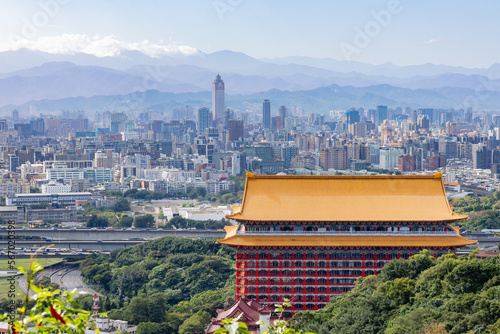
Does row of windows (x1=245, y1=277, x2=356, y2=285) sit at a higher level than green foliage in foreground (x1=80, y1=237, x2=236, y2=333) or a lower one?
higher

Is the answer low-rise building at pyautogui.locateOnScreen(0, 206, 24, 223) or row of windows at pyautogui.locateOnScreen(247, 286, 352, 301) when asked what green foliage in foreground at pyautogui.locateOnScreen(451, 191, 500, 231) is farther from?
row of windows at pyautogui.locateOnScreen(247, 286, 352, 301)

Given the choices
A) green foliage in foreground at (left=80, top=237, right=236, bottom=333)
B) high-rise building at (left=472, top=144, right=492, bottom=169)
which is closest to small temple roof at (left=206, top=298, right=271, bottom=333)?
green foliage in foreground at (left=80, top=237, right=236, bottom=333)

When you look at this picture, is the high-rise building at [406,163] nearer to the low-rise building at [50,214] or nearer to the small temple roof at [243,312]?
the low-rise building at [50,214]

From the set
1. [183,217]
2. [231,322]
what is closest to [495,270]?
[231,322]

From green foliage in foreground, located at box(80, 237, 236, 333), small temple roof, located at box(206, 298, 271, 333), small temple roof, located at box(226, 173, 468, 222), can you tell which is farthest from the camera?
green foliage in foreground, located at box(80, 237, 236, 333)

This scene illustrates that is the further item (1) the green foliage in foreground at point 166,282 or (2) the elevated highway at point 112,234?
(2) the elevated highway at point 112,234

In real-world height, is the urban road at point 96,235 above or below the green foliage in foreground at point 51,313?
below

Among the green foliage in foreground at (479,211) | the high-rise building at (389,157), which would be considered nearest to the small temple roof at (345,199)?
the green foliage in foreground at (479,211)
